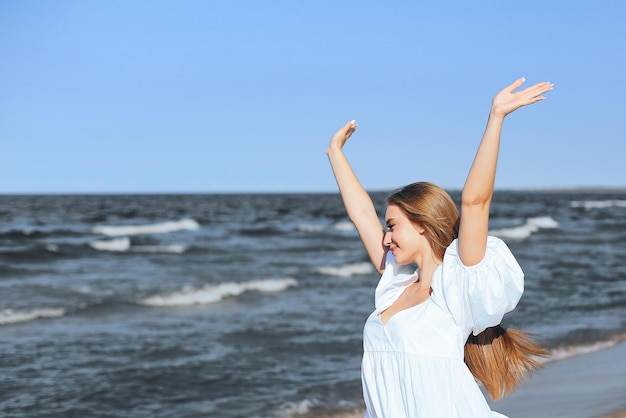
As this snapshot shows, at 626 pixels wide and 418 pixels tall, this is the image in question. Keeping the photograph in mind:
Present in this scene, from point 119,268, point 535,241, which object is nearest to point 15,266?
point 119,268

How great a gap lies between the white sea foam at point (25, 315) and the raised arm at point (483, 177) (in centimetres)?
1029

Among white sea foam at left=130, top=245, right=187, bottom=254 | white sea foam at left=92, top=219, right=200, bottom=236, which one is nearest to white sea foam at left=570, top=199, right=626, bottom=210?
white sea foam at left=92, top=219, right=200, bottom=236

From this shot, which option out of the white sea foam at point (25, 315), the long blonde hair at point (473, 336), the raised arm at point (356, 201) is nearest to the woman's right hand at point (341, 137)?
the raised arm at point (356, 201)

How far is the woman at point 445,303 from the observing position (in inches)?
103

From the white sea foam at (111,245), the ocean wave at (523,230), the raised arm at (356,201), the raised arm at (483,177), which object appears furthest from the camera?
the ocean wave at (523,230)

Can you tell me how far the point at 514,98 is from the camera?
102 inches

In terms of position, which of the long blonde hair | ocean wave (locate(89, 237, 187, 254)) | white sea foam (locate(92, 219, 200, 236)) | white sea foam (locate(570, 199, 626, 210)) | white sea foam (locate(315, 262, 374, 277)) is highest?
the long blonde hair

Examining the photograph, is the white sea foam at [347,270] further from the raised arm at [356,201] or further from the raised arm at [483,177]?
the raised arm at [483,177]

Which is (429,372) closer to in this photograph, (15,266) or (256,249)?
(15,266)

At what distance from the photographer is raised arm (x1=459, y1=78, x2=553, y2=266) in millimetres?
2549

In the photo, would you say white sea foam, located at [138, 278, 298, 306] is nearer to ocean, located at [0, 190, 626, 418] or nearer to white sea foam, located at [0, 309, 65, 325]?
ocean, located at [0, 190, 626, 418]

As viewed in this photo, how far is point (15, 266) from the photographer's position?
20.2 meters

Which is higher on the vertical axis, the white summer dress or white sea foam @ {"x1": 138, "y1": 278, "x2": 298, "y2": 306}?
the white summer dress

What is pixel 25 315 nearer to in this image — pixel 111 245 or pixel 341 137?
pixel 341 137
